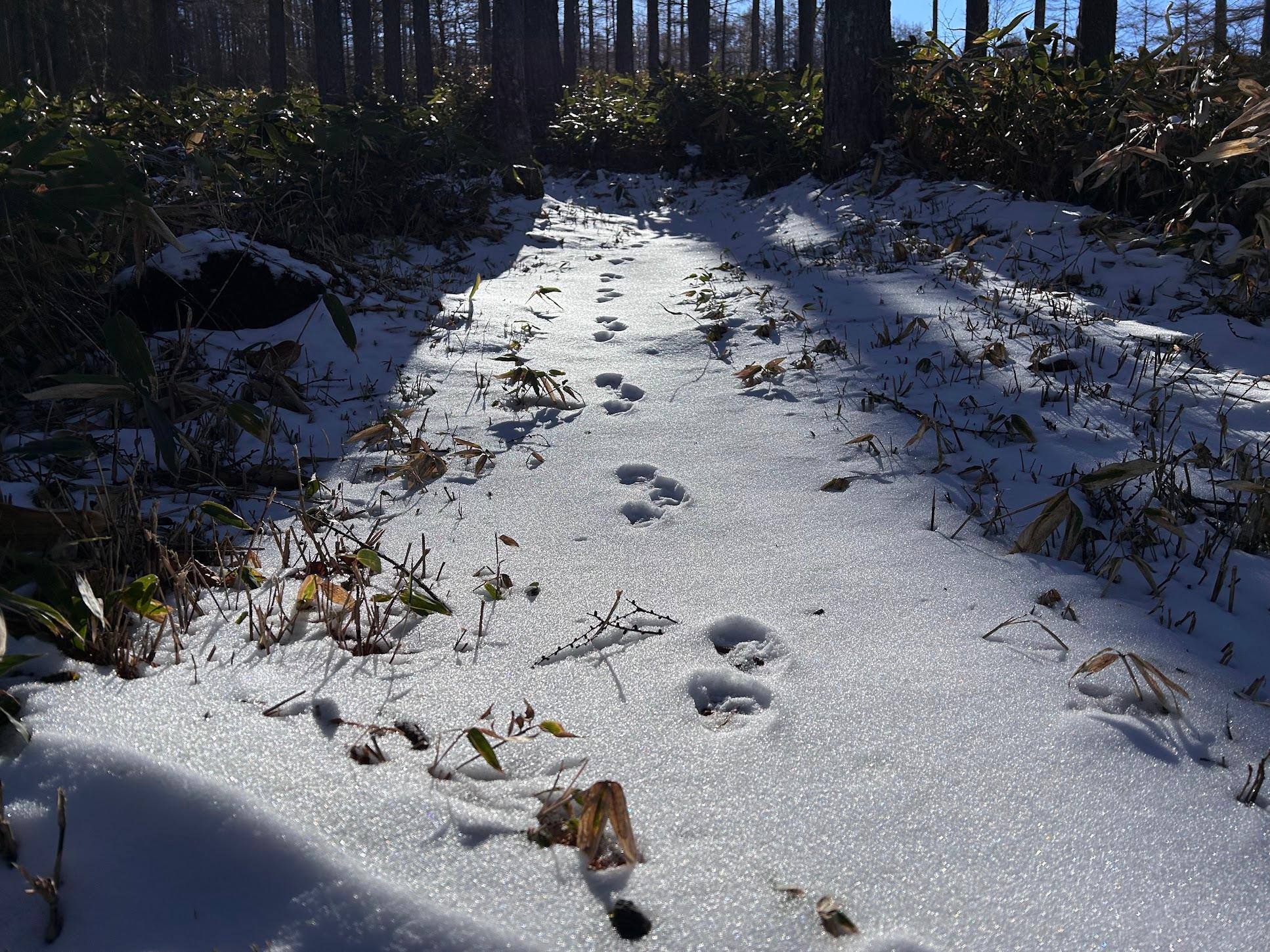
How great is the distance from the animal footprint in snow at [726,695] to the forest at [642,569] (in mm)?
19

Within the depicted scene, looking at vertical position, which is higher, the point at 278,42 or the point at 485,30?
the point at 485,30

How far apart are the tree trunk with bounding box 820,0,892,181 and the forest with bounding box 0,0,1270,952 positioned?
2308 millimetres

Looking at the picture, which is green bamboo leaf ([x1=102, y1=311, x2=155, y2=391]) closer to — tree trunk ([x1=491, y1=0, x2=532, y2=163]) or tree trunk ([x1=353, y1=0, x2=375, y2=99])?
tree trunk ([x1=491, y1=0, x2=532, y2=163])

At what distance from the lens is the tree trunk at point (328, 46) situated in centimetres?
1298

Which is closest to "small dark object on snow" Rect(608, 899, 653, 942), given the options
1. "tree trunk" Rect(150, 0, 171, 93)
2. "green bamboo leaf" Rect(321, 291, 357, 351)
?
"green bamboo leaf" Rect(321, 291, 357, 351)

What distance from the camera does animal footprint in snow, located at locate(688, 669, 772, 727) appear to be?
147 centimetres

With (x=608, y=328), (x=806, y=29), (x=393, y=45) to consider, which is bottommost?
(x=608, y=328)

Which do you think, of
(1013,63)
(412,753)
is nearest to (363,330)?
(412,753)

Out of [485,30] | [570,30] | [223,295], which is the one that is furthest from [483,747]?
[485,30]

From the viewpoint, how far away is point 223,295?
3596 millimetres

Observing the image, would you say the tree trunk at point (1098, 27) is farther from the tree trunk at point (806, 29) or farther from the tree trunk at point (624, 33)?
the tree trunk at point (624, 33)

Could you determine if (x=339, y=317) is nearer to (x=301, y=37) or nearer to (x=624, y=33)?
(x=624, y=33)

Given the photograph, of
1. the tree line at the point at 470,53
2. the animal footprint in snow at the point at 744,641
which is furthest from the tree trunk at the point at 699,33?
the animal footprint in snow at the point at 744,641

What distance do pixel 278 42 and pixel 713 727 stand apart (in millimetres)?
20262
